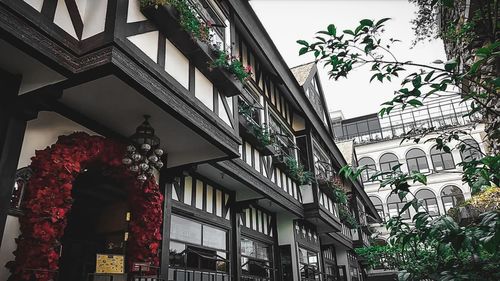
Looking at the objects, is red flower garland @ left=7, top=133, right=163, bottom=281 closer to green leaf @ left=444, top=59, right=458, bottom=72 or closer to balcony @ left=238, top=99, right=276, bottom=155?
balcony @ left=238, top=99, right=276, bottom=155

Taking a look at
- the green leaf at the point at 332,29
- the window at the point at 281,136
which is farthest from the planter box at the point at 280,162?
the green leaf at the point at 332,29

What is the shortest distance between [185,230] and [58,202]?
294 cm

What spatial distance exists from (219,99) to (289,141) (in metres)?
5.81

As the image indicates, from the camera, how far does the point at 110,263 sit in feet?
15.4

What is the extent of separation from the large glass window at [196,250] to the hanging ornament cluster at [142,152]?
1.61 m

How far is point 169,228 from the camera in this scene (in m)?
5.91

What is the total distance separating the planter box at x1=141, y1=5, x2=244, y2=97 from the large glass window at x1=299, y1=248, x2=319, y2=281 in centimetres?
648

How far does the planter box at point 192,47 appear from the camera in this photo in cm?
461

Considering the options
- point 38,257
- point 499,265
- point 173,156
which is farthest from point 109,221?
point 499,265

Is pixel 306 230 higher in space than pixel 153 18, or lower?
lower

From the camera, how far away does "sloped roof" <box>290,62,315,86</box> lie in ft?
44.6

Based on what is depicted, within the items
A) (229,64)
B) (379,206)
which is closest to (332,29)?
(229,64)

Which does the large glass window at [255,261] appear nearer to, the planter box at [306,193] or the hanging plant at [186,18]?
the planter box at [306,193]

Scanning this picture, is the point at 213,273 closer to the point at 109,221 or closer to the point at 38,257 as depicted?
the point at 109,221
